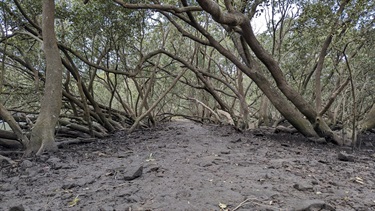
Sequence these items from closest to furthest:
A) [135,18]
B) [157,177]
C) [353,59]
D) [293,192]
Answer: [293,192] → [157,177] → [135,18] → [353,59]

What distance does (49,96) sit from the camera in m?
4.62

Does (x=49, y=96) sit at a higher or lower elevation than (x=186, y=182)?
higher

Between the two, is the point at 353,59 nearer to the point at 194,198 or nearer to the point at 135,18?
the point at 135,18

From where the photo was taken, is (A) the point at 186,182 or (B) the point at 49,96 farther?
(B) the point at 49,96

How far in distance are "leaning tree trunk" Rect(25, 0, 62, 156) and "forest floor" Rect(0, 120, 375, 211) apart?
1.18 feet

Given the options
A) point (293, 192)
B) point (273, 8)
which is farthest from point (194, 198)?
point (273, 8)

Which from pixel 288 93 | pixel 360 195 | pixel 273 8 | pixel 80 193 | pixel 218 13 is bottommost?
pixel 80 193

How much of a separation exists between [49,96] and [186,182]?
2.96 metres

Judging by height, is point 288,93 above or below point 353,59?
below

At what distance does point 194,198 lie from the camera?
7.96 feet

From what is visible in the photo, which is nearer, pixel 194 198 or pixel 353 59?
pixel 194 198

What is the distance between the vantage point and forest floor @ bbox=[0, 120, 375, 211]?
7.74ft

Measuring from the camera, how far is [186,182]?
9.38 ft

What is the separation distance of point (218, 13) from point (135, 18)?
11.0 feet
